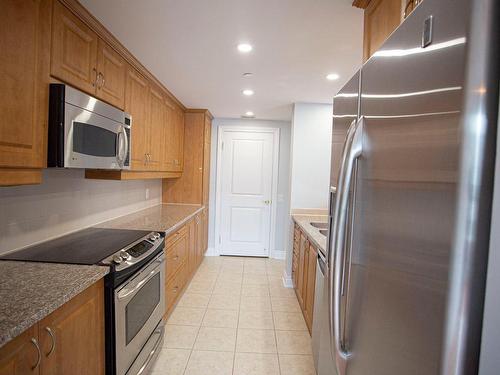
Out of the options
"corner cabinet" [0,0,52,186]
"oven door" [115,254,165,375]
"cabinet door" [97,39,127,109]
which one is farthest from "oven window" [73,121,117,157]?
"oven door" [115,254,165,375]

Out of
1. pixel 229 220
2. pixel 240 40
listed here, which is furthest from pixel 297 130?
pixel 229 220

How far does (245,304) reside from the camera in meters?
3.11

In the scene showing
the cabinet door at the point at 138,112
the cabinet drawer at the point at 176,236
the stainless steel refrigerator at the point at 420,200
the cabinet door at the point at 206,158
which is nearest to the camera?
the stainless steel refrigerator at the point at 420,200

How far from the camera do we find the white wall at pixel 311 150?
→ 3598mm

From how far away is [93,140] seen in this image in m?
1.74

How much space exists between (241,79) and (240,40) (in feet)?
2.64

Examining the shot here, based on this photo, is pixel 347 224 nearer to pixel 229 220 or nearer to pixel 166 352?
pixel 166 352

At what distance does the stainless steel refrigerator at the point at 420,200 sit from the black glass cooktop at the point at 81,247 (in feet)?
4.46

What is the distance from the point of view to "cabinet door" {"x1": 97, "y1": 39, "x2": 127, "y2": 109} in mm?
1915

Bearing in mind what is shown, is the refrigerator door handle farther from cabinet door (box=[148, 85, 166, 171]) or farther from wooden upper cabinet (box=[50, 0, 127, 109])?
cabinet door (box=[148, 85, 166, 171])

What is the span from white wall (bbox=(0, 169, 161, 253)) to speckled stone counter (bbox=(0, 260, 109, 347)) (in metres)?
0.27

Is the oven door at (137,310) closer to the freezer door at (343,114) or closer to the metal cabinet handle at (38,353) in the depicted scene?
the metal cabinet handle at (38,353)

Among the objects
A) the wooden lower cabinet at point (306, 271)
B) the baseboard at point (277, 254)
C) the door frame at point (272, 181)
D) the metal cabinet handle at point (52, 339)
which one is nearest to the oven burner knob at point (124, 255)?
the metal cabinet handle at point (52, 339)

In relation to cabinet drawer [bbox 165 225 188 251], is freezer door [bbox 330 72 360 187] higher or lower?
higher
